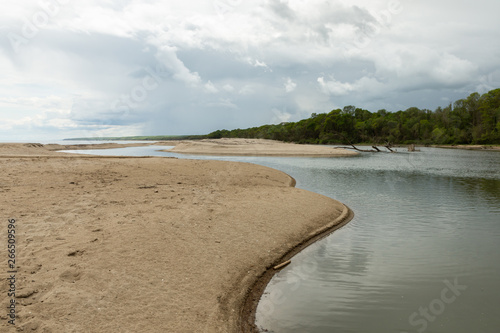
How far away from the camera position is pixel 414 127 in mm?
134125

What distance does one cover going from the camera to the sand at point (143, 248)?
5934 millimetres

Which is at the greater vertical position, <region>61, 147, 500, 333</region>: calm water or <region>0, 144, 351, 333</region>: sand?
<region>0, 144, 351, 333</region>: sand

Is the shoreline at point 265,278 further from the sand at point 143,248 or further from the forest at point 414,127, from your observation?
the forest at point 414,127

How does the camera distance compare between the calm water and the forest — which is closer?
the calm water

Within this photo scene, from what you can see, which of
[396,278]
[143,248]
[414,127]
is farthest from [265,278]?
[414,127]

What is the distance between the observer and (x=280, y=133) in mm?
169375

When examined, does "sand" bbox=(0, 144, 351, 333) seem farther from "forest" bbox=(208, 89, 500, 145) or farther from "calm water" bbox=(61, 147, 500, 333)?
"forest" bbox=(208, 89, 500, 145)

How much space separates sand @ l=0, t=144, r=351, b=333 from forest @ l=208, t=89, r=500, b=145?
8667 cm

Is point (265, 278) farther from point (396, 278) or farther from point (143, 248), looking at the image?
point (396, 278)

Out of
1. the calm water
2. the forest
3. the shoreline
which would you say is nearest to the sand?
the shoreline

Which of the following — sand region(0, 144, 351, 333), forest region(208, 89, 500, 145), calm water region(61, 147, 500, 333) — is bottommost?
calm water region(61, 147, 500, 333)

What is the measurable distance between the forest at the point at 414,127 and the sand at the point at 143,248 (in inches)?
3412

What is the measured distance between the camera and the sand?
5934 mm

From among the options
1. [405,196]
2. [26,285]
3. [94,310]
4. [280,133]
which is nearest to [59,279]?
[26,285]
